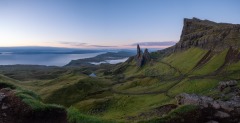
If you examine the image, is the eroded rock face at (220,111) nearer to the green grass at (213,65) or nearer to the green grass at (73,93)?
the green grass at (73,93)

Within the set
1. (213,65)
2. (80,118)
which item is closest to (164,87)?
(213,65)

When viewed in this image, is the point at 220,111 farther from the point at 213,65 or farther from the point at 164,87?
the point at 213,65

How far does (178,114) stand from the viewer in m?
23.5

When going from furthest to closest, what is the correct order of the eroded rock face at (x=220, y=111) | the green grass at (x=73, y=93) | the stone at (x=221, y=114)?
the green grass at (x=73, y=93)
the stone at (x=221, y=114)
the eroded rock face at (x=220, y=111)

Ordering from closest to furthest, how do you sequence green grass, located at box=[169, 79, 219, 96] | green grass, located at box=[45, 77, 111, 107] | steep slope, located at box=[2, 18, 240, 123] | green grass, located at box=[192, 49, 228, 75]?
steep slope, located at box=[2, 18, 240, 123] < green grass, located at box=[169, 79, 219, 96] < green grass, located at box=[45, 77, 111, 107] < green grass, located at box=[192, 49, 228, 75]

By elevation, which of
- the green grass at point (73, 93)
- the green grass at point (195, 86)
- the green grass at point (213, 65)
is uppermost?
the green grass at point (213, 65)

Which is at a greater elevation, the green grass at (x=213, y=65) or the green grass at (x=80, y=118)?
the green grass at (x=80, y=118)

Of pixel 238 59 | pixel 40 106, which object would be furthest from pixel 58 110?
pixel 238 59

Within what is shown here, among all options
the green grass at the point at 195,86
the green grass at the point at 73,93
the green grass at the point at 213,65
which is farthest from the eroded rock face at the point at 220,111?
the green grass at the point at 213,65

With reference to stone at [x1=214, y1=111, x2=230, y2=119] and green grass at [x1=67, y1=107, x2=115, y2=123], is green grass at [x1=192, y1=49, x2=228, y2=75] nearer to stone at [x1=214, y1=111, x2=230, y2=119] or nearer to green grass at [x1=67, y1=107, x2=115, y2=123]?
stone at [x1=214, y1=111, x2=230, y2=119]

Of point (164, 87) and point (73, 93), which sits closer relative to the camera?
point (164, 87)

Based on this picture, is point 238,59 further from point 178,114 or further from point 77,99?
point 178,114

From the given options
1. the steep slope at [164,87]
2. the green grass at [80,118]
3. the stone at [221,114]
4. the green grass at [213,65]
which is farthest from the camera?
the green grass at [213,65]

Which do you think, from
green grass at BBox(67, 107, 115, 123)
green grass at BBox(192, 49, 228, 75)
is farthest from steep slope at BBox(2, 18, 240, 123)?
green grass at BBox(67, 107, 115, 123)
